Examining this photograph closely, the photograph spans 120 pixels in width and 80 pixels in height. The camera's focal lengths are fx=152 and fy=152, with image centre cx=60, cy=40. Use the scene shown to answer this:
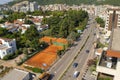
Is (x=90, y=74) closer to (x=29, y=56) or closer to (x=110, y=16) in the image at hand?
(x=29, y=56)

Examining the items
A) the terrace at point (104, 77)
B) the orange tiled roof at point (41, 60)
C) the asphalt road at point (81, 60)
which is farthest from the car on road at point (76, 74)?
the terrace at point (104, 77)

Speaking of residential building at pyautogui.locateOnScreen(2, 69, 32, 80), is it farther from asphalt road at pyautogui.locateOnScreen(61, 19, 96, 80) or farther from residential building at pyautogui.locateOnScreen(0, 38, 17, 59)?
residential building at pyautogui.locateOnScreen(0, 38, 17, 59)

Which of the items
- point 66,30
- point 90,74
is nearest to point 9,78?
point 90,74

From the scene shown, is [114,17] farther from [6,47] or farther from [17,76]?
[17,76]

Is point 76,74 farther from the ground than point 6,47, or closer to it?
closer to it

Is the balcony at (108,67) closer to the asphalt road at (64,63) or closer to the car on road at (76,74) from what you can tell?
the car on road at (76,74)

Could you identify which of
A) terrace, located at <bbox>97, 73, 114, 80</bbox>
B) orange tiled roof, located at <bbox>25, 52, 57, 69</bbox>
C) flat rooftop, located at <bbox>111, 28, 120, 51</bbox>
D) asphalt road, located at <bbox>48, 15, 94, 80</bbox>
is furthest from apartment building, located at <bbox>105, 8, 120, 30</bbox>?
terrace, located at <bbox>97, 73, 114, 80</bbox>

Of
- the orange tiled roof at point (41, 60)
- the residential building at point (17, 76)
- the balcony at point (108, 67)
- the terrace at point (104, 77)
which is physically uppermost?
the balcony at point (108, 67)

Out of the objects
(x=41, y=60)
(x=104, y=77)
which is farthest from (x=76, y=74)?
(x=104, y=77)
